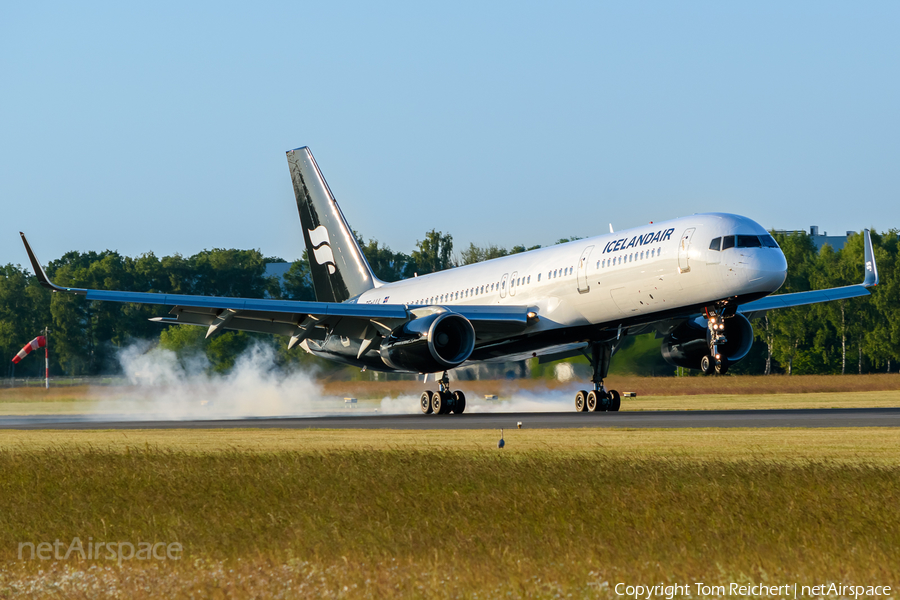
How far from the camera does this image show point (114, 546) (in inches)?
433

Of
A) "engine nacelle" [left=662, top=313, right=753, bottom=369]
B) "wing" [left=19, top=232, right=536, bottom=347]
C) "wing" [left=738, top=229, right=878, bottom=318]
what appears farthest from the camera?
"wing" [left=738, top=229, right=878, bottom=318]

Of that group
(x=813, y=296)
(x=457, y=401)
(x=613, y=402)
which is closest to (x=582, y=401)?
(x=613, y=402)

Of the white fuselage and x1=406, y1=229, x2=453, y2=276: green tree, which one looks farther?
x1=406, y1=229, x2=453, y2=276: green tree

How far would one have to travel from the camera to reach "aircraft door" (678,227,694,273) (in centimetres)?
2986

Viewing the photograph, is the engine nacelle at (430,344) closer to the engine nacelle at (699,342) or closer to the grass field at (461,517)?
the engine nacelle at (699,342)

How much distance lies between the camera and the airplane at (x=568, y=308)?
97.7ft

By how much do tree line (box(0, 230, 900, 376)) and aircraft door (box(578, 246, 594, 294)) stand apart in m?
27.9

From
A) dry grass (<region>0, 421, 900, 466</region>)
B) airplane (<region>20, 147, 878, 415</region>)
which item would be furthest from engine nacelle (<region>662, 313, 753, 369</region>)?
dry grass (<region>0, 421, 900, 466</region>)

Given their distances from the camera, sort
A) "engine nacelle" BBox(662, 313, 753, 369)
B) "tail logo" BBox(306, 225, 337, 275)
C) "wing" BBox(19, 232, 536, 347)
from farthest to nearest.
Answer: "tail logo" BBox(306, 225, 337, 275) < "engine nacelle" BBox(662, 313, 753, 369) < "wing" BBox(19, 232, 536, 347)

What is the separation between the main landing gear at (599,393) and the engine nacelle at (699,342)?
1965 mm

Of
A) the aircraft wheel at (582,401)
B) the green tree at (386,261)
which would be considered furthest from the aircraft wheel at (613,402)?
the green tree at (386,261)

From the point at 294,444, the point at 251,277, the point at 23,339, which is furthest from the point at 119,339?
the point at 294,444

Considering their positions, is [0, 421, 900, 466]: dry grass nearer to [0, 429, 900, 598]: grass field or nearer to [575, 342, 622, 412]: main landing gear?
[0, 429, 900, 598]: grass field

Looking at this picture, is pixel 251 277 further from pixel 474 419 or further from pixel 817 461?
pixel 817 461
